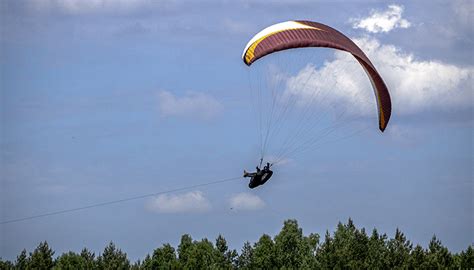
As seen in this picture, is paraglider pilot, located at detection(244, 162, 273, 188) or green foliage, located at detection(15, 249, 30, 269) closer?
paraglider pilot, located at detection(244, 162, 273, 188)

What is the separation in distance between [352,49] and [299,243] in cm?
5945

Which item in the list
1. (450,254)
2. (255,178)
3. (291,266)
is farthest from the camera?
(291,266)

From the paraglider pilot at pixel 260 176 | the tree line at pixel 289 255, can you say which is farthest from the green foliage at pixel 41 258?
the paraglider pilot at pixel 260 176

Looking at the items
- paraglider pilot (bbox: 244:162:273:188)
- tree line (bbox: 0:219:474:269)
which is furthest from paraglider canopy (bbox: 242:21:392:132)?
tree line (bbox: 0:219:474:269)

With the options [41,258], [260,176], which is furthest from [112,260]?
[260,176]

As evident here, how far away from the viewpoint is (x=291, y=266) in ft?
311

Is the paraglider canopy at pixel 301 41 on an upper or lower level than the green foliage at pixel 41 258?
lower

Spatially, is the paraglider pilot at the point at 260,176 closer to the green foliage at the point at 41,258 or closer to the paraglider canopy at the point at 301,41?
the paraglider canopy at the point at 301,41

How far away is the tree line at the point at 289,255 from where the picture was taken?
81750 mm

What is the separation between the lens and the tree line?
8175 centimetres

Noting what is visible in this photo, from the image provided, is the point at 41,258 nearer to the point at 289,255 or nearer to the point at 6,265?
the point at 6,265

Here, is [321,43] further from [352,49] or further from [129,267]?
[129,267]

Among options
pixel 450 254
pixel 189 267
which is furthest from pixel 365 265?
pixel 189 267

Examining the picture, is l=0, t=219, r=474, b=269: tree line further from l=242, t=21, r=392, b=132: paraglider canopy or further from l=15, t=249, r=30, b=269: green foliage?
l=242, t=21, r=392, b=132: paraglider canopy
